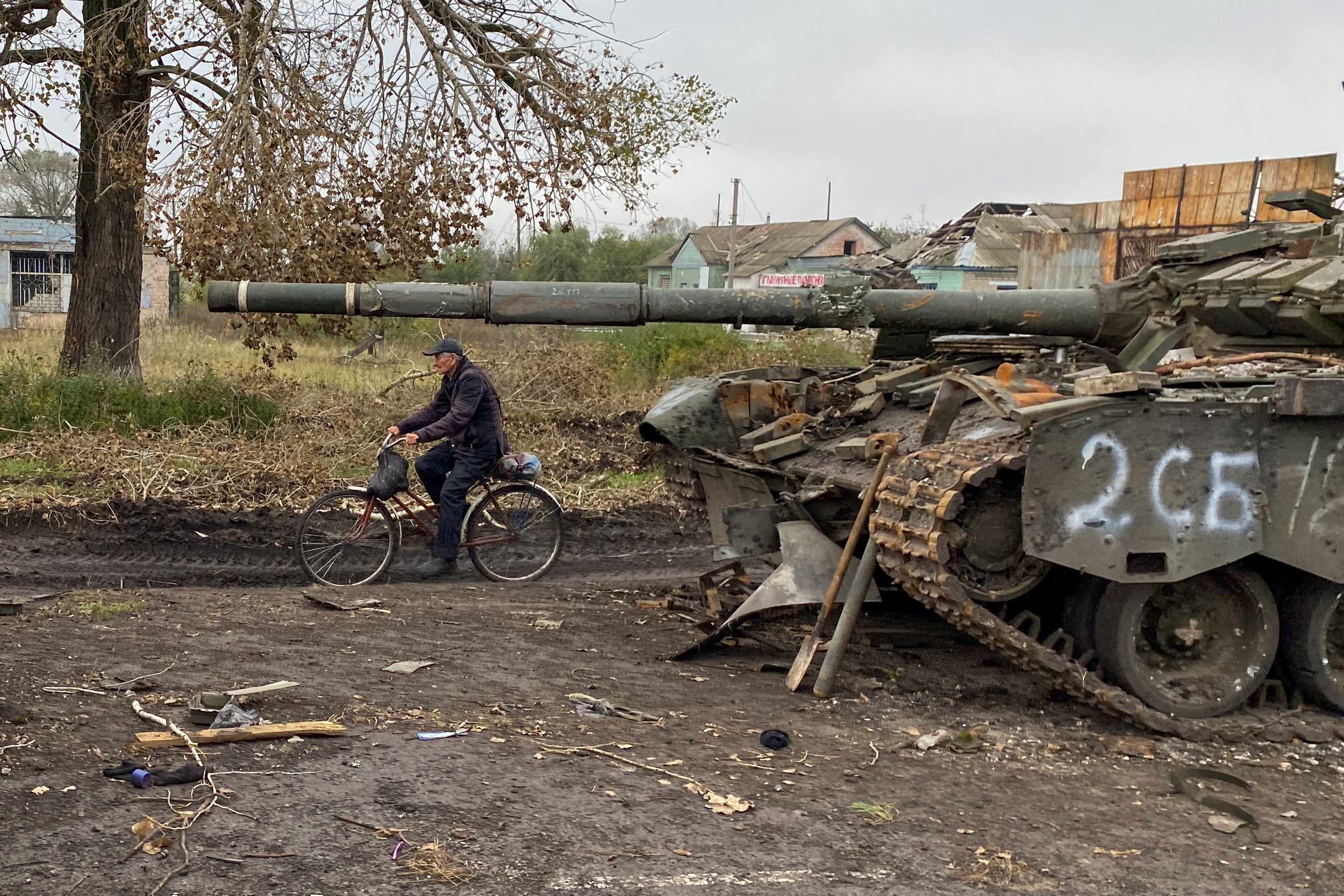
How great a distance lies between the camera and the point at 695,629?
302 inches

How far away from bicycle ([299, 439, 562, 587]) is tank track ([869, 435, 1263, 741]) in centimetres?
367

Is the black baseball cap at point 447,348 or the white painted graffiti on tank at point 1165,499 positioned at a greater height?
the black baseball cap at point 447,348

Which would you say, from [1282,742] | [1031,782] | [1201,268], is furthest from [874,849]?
[1201,268]

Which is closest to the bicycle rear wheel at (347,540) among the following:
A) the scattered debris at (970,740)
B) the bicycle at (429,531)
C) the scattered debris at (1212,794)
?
the bicycle at (429,531)

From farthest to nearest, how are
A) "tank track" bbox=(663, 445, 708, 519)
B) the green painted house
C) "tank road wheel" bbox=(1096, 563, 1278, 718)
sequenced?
the green painted house < "tank track" bbox=(663, 445, 708, 519) < "tank road wheel" bbox=(1096, 563, 1278, 718)

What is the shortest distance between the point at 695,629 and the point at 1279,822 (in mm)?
3568

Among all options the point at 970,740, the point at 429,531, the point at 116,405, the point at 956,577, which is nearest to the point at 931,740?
the point at 970,740

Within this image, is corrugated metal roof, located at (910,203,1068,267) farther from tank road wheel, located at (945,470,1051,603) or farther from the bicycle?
tank road wheel, located at (945,470,1051,603)

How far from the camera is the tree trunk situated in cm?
1272

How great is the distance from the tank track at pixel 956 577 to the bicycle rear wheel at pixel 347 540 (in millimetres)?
3911

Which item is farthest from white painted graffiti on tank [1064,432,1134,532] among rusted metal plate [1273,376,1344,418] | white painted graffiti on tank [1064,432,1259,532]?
rusted metal plate [1273,376,1344,418]

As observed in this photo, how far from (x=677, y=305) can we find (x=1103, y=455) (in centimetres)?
247

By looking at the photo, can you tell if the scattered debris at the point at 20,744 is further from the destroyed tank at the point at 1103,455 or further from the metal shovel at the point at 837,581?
the metal shovel at the point at 837,581

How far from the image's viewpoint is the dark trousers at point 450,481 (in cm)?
874
